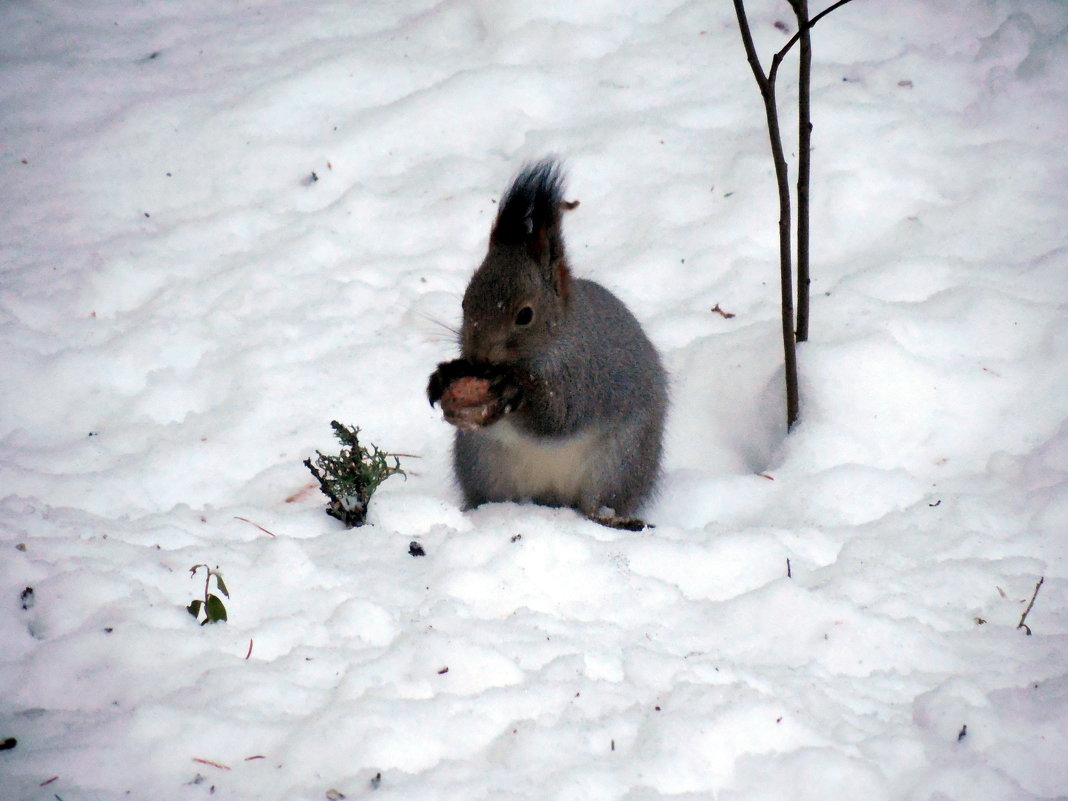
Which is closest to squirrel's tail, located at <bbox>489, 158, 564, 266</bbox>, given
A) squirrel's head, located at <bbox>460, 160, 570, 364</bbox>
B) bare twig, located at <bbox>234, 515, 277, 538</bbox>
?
squirrel's head, located at <bbox>460, 160, 570, 364</bbox>

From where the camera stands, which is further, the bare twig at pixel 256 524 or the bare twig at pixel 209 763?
the bare twig at pixel 256 524

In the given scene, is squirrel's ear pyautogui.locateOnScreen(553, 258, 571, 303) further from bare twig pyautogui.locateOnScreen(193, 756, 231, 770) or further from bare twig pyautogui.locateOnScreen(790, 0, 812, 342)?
bare twig pyautogui.locateOnScreen(193, 756, 231, 770)

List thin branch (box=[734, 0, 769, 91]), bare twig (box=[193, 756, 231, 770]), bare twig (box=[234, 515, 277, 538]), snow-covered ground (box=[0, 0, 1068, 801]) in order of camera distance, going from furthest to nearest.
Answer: thin branch (box=[734, 0, 769, 91])
bare twig (box=[234, 515, 277, 538])
snow-covered ground (box=[0, 0, 1068, 801])
bare twig (box=[193, 756, 231, 770])

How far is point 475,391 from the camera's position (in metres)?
2.38

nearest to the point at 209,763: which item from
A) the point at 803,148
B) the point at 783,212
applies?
the point at 783,212

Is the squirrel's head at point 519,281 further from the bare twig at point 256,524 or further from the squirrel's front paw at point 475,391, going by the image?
the bare twig at point 256,524

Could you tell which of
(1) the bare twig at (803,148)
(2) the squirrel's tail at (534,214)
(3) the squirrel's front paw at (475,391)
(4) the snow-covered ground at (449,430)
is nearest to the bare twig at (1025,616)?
(4) the snow-covered ground at (449,430)

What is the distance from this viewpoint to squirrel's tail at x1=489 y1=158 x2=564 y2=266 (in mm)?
2391

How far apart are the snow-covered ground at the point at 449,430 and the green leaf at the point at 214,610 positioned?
1.2 inches

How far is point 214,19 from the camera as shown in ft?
14.3

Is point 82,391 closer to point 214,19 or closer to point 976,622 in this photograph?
point 214,19

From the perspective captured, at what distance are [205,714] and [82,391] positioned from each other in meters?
1.64

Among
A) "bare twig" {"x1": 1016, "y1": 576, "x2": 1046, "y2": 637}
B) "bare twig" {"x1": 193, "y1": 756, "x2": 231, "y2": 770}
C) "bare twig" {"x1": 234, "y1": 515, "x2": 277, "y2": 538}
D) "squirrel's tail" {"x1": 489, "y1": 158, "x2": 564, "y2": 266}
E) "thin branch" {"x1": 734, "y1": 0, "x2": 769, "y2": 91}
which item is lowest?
"bare twig" {"x1": 1016, "y1": 576, "x2": 1046, "y2": 637}

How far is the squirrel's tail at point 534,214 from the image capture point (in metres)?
2.39
